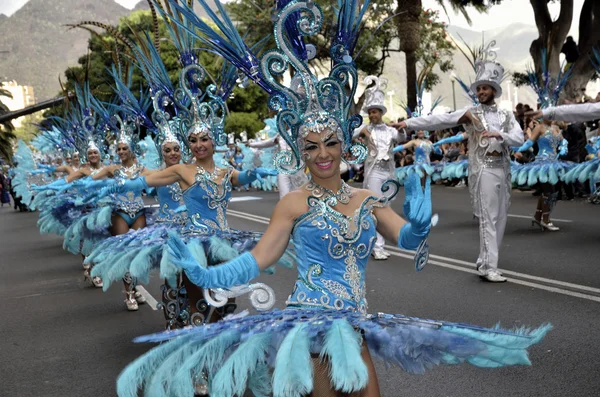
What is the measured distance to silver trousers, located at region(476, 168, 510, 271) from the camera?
857 cm

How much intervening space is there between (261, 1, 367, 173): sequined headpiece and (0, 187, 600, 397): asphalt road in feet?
6.46

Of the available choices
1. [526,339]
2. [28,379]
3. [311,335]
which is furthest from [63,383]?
[526,339]

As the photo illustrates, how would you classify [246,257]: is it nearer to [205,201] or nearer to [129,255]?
[129,255]

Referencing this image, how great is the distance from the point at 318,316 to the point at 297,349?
326 millimetres

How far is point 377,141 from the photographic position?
10758 millimetres

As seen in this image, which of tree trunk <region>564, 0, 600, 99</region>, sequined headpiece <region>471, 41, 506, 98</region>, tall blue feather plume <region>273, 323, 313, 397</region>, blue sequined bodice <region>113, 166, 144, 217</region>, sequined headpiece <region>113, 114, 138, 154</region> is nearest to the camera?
tall blue feather plume <region>273, 323, 313, 397</region>

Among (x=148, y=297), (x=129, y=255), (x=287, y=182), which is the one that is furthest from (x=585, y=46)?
(x=129, y=255)

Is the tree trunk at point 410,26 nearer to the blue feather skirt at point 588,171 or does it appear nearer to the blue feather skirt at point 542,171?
the blue feather skirt at point 542,171

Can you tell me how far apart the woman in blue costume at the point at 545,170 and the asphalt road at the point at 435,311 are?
30 cm

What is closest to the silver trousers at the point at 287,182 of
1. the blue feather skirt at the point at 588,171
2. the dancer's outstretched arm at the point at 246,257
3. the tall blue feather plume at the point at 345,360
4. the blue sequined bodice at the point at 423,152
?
the blue sequined bodice at the point at 423,152

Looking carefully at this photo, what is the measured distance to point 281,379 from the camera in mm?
2912

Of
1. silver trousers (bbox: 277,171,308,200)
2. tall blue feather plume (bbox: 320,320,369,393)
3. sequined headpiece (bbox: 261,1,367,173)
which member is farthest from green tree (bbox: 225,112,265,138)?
tall blue feather plume (bbox: 320,320,369,393)

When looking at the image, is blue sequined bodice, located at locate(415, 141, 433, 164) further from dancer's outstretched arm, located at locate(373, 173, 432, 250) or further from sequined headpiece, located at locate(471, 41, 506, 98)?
dancer's outstretched arm, located at locate(373, 173, 432, 250)

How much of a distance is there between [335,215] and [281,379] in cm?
106
